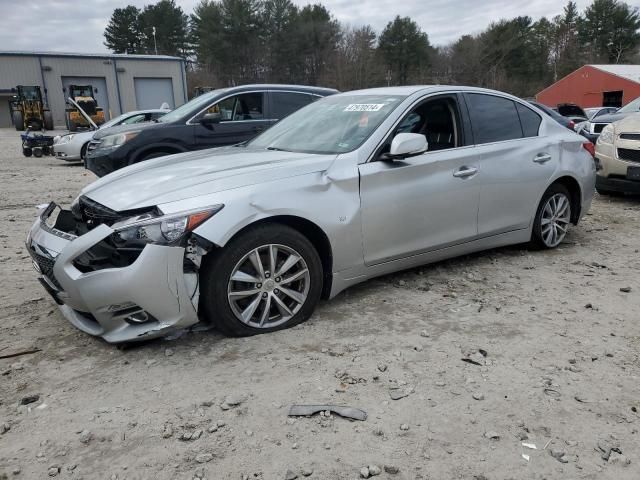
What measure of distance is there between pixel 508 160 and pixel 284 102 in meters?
4.54

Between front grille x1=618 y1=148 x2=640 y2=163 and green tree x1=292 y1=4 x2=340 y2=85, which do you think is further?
green tree x1=292 y1=4 x2=340 y2=85

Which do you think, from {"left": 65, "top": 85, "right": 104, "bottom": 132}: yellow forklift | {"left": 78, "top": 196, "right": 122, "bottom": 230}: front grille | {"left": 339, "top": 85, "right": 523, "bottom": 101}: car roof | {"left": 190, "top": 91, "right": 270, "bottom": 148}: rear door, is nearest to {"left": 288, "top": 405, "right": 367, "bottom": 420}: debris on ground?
{"left": 78, "top": 196, "right": 122, "bottom": 230}: front grille

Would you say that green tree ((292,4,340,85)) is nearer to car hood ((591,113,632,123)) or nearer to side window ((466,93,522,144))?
car hood ((591,113,632,123))

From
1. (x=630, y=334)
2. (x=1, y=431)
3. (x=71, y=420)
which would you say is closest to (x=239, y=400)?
(x=71, y=420)

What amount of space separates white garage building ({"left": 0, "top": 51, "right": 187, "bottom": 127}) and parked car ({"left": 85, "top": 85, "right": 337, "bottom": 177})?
1519 inches

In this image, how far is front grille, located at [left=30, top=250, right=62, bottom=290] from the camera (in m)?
3.19

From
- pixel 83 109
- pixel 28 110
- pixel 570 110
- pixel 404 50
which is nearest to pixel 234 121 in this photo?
pixel 570 110

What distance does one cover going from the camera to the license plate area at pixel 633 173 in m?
7.29

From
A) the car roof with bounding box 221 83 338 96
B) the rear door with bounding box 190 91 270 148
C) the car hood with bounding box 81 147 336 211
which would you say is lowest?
the car hood with bounding box 81 147 336 211

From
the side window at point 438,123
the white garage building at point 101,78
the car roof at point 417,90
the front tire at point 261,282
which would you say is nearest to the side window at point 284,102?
the car roof at point 417,90

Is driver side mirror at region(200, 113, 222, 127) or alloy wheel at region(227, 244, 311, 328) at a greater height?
driver side mirror at region(200, 113, 222, 127)

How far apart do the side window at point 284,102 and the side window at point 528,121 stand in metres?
4.03

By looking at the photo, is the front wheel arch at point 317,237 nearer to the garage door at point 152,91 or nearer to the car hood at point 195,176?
the car hood at point 195,176

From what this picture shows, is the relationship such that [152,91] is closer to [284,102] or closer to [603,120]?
[284,102]
